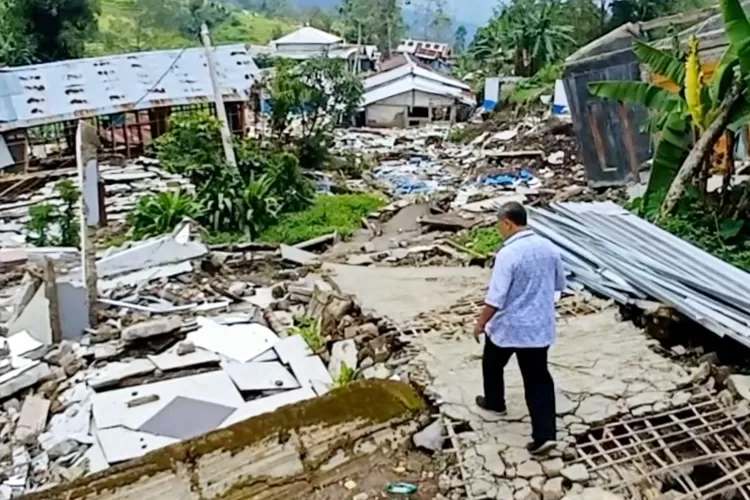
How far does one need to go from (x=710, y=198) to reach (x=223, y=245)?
6920 millimetres

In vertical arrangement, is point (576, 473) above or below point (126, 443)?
above

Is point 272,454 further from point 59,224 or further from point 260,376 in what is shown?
point 59,224

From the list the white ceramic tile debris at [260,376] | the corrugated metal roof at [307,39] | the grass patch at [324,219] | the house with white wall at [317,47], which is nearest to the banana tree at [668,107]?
the white ceramic tile debris at [260,376]

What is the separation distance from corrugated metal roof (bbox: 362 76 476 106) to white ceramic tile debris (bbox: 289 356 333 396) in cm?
2888

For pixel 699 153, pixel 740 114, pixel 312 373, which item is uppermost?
pixel 740 114

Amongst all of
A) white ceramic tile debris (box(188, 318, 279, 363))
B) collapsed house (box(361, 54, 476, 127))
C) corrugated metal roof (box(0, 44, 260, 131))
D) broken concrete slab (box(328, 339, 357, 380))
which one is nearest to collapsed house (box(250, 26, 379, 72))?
collapsed house (box(361, 54, 476, 127))

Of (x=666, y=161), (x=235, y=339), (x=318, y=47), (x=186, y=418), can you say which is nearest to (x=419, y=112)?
(x=318, y=47)

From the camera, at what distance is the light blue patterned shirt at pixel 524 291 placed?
445 cm

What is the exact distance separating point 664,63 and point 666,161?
3.64 feet

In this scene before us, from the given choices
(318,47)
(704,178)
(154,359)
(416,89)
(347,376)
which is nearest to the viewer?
(347,376)

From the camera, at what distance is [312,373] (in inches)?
269

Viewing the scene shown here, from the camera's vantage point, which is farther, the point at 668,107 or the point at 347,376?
the point at 668,107

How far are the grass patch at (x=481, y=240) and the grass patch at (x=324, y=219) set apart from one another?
2473 mm

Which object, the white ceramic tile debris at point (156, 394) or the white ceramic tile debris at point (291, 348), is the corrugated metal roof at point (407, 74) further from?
the white ceramic tile debris at point (156, 394)
